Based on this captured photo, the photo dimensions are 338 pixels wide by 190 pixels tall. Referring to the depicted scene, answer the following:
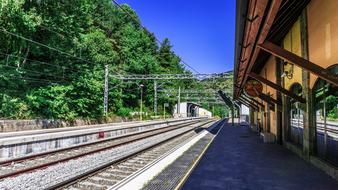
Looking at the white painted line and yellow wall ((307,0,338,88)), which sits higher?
yellow wall ((307,0,338,88))

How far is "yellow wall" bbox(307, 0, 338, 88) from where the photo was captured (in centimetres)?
844

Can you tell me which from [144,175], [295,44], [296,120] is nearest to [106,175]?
[144,175]

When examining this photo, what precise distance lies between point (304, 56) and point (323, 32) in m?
1.90

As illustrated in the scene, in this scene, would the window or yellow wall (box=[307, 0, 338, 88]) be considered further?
the window

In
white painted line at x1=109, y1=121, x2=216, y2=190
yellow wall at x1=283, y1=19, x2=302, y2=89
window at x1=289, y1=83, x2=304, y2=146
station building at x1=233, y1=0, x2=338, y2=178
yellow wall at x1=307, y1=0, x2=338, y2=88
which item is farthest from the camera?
window at x1=289, y1=83, x2=304, y2=146

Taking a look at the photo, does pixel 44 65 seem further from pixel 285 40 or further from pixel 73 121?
pixel 285 40

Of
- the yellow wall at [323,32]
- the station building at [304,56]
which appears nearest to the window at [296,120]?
the station building at [304,56]

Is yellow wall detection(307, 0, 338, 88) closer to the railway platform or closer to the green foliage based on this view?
the railway platform

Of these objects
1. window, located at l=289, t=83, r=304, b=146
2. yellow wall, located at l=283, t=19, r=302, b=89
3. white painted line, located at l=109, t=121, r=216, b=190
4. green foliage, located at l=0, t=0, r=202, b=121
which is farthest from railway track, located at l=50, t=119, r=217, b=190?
green foliage, located at l=0, t=0, r=202, b=121

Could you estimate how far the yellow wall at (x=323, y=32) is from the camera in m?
8.44

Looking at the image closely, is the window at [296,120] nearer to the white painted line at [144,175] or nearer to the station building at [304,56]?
the station building at [304,56]

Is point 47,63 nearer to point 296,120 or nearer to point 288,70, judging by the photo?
point 288,70

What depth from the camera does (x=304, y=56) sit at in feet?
36.6

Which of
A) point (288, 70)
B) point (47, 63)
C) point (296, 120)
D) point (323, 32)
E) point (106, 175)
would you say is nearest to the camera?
point (323, 32)
